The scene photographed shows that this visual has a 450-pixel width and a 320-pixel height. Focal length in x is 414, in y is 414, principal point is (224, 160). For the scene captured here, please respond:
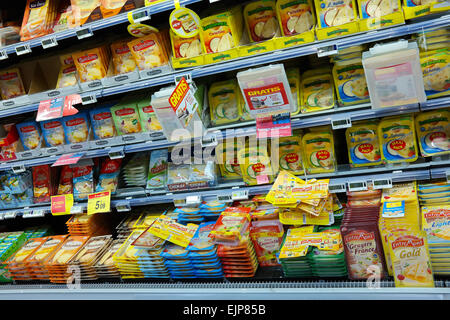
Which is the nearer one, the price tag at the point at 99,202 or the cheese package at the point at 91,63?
the cheese package at the point at 91,63

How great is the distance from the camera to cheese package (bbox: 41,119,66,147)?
3.06 m

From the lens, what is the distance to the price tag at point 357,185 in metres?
2.37

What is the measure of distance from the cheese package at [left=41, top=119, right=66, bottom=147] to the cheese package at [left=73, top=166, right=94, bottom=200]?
25cm

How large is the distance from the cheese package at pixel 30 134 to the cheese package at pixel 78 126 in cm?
27

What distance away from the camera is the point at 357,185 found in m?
2.39

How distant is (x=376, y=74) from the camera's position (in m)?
2.09

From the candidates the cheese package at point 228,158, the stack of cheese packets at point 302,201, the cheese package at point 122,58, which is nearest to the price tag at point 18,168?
the cheese package at point 122,58

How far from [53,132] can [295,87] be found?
1801mm

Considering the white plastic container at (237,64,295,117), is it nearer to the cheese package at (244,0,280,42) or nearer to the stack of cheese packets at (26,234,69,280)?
the cheese package at (244,0,280,42)

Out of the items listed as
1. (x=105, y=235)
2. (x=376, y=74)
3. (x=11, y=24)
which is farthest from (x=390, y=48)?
(x=11, y=24)

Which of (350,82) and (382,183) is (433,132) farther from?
(350,82)

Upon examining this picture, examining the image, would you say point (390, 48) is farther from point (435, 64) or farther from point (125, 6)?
point (125, 6)

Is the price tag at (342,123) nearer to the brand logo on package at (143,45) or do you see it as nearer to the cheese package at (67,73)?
the brand logo on package at (143,45)

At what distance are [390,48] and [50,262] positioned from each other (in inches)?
97.7
